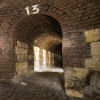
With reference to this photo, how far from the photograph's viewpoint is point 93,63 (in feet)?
6.70

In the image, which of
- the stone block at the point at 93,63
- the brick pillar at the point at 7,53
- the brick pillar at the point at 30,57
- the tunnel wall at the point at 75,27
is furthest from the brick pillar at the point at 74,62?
the brick pillar at the point at 30,57

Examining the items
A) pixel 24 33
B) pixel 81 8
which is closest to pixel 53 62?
pixel 24 33

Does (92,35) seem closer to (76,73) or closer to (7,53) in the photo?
(76,73)

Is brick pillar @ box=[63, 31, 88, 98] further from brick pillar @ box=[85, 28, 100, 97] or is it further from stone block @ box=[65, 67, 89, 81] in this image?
brick pillar @ box=[85, 28, 100, 97]

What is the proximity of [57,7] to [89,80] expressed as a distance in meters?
2.26

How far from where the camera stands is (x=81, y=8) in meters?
2.22

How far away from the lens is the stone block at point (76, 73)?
7.03ft

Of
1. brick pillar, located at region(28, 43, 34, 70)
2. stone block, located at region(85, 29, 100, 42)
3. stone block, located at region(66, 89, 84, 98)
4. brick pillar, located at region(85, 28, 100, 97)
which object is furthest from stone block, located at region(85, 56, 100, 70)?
brick pillar, located at region(28, 43, 34, 70)

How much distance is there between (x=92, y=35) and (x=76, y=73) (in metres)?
1.08

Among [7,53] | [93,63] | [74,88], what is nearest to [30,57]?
[7,53]

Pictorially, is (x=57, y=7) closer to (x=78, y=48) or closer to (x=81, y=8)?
Result: (x=81, y=8)

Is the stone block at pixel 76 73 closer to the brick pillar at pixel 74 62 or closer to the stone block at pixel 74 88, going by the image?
the brick pillar at pixel 74 62

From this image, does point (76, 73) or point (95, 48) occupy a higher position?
point (95, 48)

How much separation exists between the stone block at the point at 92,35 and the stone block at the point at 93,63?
0.46m
